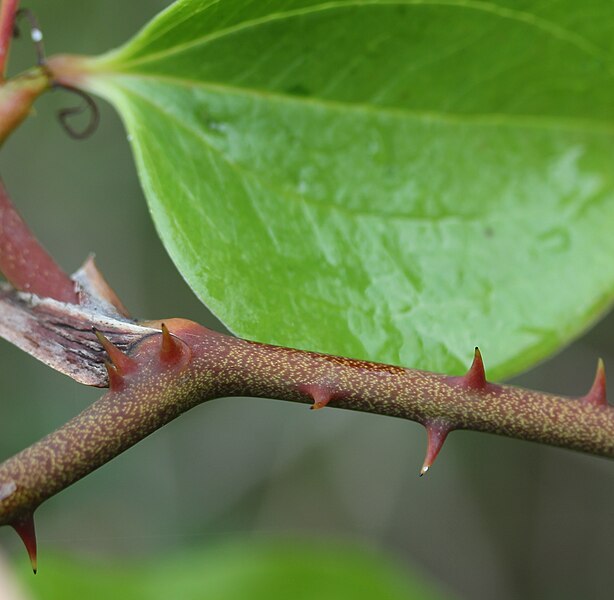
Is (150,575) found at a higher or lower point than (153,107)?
lower

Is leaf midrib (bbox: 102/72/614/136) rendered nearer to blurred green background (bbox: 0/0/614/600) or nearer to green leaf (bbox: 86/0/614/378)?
green leaf (bbox: 86/0/614/378)

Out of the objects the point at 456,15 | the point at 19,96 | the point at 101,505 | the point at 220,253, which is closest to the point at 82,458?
the point at 220,253

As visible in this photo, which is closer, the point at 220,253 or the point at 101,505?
the point at 220,253

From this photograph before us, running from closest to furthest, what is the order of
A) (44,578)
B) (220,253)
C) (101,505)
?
(220,253)
(44,578)
(101,505)

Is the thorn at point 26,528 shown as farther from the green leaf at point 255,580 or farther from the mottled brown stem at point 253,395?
→ the green leaf at point 255,580

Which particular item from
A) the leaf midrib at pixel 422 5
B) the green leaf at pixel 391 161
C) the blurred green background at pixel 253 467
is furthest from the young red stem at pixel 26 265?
the blurred green background at pixel 253 467

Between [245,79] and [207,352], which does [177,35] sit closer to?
[245,79]

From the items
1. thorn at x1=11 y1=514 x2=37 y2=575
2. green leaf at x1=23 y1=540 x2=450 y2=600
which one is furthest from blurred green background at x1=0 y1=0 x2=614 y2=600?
thorn at x1=11 y1=514 x2=37 y2=575
